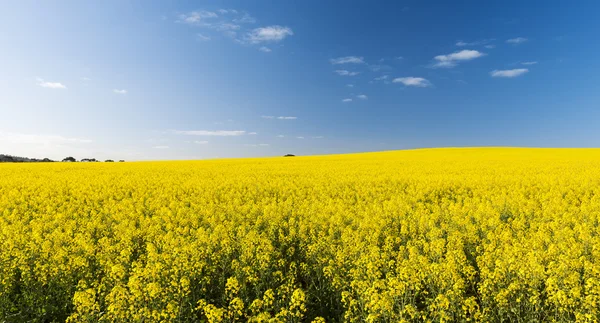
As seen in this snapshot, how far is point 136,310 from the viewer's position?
4922 millimetres

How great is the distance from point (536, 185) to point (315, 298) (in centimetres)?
1754

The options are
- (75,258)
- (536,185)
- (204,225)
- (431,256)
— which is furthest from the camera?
(536,185)

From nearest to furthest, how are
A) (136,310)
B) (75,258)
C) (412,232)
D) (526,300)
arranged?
(136,310) < (526,300) < (75,258) < (412,232)

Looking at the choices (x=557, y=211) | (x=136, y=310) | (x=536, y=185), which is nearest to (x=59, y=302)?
(x=136, y=310)

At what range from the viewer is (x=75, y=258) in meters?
7.08

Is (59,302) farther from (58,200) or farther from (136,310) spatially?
(58,200)

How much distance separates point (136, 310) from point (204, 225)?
20.7ft

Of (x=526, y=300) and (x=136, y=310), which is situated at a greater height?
(x=136, y=310)

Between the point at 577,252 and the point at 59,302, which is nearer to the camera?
the point at 59,302

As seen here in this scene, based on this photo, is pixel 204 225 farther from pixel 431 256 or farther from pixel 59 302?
pixel 431 256

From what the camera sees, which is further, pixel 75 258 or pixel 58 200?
pixel 58 200

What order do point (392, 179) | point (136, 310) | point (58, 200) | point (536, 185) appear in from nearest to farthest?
point (136, 310), point (58, 200), point (536, 185), point (392, 179)

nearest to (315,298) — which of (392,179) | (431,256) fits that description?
(431,256)

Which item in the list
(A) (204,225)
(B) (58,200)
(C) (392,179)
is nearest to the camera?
(A) (204,225)
